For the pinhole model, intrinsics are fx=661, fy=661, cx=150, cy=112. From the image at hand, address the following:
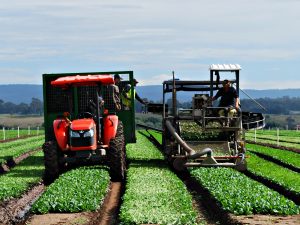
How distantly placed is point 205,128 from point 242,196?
726 cm

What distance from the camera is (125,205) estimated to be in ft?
50.9

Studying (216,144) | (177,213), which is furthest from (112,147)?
(177,213)

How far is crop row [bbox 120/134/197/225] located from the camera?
1385 centimetres

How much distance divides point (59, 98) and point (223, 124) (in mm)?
6250

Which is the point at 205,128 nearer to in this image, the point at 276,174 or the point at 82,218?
the point at 276,174

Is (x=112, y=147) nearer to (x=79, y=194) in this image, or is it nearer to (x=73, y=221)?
(x=79, y=194)

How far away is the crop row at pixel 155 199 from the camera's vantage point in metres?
13.9

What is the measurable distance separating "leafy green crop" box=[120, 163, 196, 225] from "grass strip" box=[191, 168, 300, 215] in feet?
2.61

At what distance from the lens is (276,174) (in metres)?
22.1

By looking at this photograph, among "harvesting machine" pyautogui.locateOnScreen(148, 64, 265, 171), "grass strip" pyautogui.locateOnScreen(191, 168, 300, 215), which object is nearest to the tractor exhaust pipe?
"harvesting machine" pyautogui.locateOnScreen(148, 64, 265, 171)

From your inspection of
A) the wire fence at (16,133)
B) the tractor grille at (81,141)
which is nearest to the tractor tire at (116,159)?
the tractor grille at (81,141)

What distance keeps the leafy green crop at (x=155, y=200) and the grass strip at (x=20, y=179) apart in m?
→ 3.16

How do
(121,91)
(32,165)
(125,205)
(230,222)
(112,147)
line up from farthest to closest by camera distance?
(32,165), (121,91), (112,147), (125,205), (230,222)

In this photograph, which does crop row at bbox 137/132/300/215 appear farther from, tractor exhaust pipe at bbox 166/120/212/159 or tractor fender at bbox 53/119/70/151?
tractor fender at bbox 53/119/70/151
